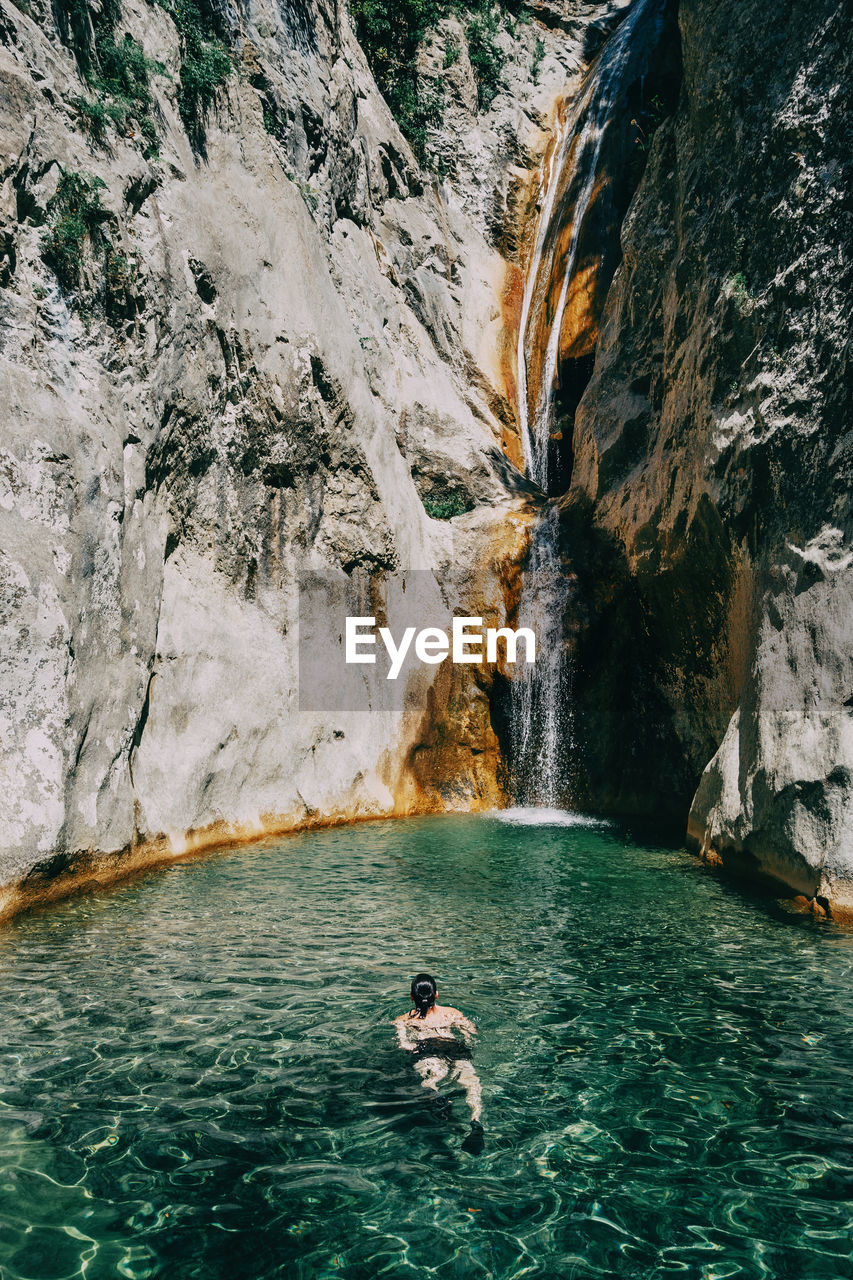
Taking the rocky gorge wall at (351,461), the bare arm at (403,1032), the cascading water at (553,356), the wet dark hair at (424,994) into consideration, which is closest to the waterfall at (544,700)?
the cascading water at (553,356)

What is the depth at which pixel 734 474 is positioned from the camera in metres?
11.7

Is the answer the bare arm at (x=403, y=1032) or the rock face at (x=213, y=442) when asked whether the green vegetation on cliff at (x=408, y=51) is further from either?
the bare arm at (x=403, y=1032)

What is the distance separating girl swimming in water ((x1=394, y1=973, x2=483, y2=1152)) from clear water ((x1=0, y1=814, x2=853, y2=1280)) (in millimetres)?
108

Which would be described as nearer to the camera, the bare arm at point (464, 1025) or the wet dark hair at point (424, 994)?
the wet dark hair at point (424, 994)

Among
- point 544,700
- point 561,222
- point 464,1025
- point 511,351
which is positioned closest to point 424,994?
point 464,1025

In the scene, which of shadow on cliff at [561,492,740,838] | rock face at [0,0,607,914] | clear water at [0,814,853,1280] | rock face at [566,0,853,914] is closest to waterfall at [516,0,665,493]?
rock face at [0,0,607,914]

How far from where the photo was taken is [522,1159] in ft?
13.8

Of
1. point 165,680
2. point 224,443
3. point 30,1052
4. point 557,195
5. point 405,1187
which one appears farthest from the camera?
point 557,195

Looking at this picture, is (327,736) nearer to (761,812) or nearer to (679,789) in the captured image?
(679,789)

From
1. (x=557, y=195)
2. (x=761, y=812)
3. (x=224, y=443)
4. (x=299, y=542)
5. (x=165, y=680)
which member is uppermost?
(x=557, y=195)

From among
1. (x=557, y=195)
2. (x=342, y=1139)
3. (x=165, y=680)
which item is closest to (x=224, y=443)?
(x=165, y=680)

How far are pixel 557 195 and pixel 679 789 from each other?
689 inches

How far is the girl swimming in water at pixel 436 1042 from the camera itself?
5012 millimetres

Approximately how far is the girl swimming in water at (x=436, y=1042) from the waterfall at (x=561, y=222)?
56.0 feet
